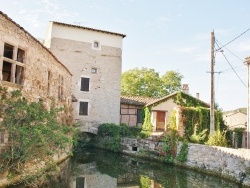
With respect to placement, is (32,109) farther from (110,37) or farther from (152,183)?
(110,37)

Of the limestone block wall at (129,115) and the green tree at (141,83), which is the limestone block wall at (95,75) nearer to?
the limestone block wall at (129,115)

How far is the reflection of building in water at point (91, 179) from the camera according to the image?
11.3 metres

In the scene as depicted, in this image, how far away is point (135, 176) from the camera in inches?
535

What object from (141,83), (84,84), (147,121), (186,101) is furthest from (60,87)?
(141,83)

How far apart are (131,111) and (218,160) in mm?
15095

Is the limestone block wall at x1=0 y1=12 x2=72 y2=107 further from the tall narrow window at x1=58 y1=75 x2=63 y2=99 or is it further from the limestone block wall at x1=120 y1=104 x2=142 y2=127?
the limestone block wall at x1=120 y1=104 x2=142 y2=127

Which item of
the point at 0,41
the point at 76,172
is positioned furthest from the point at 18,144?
the point at 76,172

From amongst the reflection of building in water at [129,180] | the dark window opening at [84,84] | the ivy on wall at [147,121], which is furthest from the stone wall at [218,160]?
the dark window opening at [84,84]

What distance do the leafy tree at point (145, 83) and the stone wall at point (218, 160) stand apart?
79.7ft

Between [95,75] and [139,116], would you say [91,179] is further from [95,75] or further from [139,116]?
[139,116]

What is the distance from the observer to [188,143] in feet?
54.7

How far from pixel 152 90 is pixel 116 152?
892 inches

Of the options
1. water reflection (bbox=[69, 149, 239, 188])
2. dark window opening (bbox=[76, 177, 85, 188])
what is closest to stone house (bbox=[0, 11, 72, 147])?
dark window opening (bbox=[76, 177, 85, 188])

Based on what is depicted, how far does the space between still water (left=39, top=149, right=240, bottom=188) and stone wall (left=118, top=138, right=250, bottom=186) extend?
0.49m
